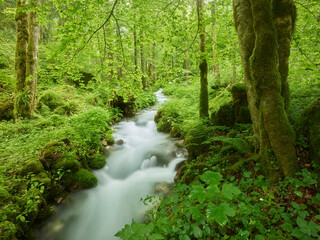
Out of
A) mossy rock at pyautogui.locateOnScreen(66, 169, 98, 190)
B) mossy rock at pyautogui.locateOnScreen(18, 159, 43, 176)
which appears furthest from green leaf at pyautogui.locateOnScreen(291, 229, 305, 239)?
mossy rock at pyautogui.locateOnScreen(18, 159, 43, 176)

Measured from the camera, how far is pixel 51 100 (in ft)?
30.0

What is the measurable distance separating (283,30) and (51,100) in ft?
34.4

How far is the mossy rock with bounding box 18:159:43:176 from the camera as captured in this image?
415cm

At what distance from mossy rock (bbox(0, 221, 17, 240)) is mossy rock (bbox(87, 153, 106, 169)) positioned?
3261 millimetres

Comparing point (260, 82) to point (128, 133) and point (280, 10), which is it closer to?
point (280, 10)

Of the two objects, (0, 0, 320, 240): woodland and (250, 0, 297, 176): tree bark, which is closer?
(0, 0, 320, 240): woodland

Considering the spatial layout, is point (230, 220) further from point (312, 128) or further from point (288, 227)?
point (312, 128)

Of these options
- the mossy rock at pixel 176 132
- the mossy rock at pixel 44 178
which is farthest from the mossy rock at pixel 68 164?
the mossy rock at pixel 176 132

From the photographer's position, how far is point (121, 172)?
643cm

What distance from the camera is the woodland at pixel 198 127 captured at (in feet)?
7.00

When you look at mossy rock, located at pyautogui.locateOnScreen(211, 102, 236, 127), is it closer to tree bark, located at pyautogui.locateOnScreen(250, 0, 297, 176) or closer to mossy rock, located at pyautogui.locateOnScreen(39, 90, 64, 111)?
tree bark, located at pyautogui.locateOnScreen(250, 0, 297, 176)

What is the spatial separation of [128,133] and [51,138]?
4.36 m

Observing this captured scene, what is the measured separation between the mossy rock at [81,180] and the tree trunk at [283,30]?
230 inches

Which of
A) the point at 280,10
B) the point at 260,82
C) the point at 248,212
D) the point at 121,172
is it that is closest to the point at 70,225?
the point at 121,172
